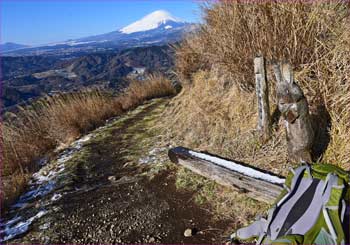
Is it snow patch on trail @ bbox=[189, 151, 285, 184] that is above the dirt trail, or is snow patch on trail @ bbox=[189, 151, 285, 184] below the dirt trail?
above

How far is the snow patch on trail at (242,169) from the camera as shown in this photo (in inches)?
120

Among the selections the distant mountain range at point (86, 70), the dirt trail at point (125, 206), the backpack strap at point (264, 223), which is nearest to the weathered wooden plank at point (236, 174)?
the dirt trail at point (125, 206)

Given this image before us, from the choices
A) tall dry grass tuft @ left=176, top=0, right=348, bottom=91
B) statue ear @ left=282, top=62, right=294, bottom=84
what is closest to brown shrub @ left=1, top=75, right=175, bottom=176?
tall dry grass tuft @ left=176, top=0, right=348, bottom=91

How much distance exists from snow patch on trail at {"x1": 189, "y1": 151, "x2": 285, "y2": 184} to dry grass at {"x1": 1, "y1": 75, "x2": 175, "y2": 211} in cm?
267

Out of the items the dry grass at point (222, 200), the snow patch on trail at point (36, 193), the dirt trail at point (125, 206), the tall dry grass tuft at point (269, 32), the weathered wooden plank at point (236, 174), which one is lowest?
the snow patch on trail at point (36, 193)

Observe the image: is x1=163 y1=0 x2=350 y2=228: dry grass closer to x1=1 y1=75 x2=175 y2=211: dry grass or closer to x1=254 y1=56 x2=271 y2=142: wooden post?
x1=254 y1=56 x2=271 y2=142: wooden post

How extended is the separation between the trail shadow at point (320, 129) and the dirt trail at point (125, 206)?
1267mm

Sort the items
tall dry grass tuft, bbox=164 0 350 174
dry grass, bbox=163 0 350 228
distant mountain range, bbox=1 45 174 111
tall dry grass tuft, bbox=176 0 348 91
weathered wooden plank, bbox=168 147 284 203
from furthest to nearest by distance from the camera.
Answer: distant mountain range, bbox=1 45 174 111 < tall dry grass tuft, bbox=176 0 348 91 < tall dry grass tuft, bbox=164 0 350 174 < dry grass, bbox=163 0 350 228 < weathered wooden plank, bbox=168 147 284 203

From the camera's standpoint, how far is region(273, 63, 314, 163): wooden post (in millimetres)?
3148

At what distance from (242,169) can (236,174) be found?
8 centimetres

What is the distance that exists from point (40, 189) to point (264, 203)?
10.2 ft

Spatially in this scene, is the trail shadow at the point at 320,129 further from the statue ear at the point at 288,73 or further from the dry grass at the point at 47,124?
the dry grass at the point at 47,124

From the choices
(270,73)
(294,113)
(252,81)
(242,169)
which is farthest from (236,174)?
(252,81)

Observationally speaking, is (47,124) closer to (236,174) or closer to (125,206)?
(125,206)
